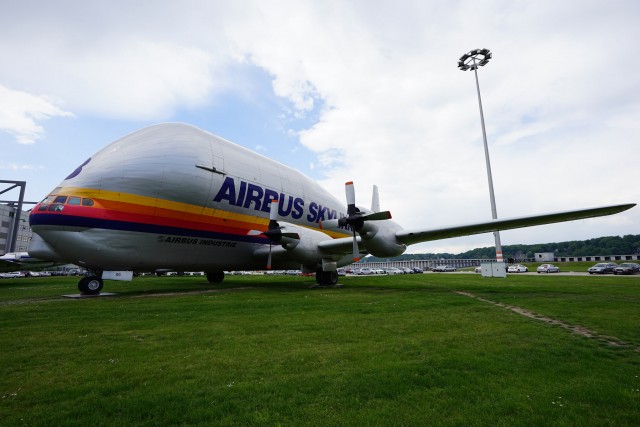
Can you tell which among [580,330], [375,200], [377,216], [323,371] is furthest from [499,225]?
[323,371]

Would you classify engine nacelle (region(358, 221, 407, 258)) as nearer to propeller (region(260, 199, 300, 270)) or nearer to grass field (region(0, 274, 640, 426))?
propeller (region(260, 199, 300, 270))

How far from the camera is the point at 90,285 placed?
1677 cm

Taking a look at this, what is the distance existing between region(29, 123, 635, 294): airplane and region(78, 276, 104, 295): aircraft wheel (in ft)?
0.17

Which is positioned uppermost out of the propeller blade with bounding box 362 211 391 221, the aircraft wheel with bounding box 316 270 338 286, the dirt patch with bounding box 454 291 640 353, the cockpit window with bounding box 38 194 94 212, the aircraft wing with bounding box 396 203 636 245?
the cockpit window with bounding box 38 194 94 212

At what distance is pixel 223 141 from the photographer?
21422 millimetres

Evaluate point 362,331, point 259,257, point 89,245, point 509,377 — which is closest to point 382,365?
point 509,377

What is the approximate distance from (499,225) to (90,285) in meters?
21.0

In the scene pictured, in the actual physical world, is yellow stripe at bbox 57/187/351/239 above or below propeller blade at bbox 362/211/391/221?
above

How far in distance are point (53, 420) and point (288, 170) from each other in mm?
22660

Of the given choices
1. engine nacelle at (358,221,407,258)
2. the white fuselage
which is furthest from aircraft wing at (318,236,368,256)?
the white fuselage

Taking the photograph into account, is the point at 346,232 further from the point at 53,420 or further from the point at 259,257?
the point at 53,420

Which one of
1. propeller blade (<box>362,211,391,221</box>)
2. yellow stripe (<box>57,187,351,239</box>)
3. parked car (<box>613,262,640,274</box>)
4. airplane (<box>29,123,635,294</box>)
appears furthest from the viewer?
parked car (<box>613,262,640,274</box>)

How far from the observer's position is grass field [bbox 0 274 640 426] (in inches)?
152

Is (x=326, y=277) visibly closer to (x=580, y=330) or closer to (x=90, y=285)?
(x=90, y=285)
